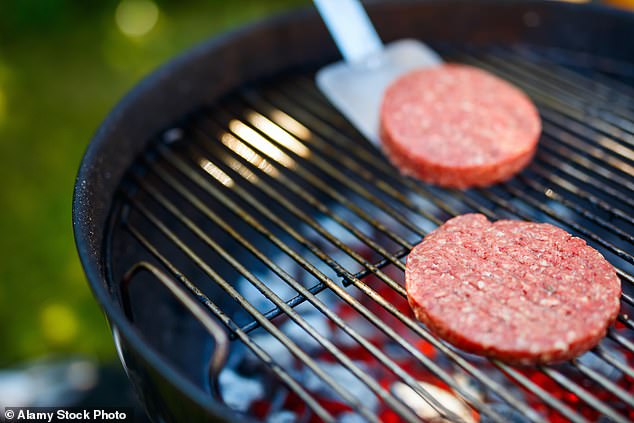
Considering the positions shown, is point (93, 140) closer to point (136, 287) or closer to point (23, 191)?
point (136, 287)

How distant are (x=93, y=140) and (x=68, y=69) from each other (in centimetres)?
185

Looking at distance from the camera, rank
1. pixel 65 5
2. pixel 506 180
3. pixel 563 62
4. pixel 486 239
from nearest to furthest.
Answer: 1. pixel 486 239
2. pixel 506 180
3. pixel 563 62
4. pixel 65 5

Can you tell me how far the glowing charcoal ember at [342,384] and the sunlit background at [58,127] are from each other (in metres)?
0.65

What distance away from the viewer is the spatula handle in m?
1.77

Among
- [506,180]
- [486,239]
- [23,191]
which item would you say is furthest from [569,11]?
[23,191]

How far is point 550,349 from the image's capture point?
3.46 feet

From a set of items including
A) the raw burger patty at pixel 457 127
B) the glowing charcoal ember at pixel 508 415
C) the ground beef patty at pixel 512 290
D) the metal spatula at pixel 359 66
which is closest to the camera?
the ground beef patty at pixel 512 290

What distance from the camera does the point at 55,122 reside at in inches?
112

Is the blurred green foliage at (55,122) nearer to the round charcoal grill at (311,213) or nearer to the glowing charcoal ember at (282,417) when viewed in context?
the round charcoal grill at (311,213)

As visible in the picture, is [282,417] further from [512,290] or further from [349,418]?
[512,290]

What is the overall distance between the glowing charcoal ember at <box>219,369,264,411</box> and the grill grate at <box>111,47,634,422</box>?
0.08m

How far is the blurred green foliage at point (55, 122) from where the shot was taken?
2.44m

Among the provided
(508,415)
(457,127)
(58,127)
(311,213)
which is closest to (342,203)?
(311,213)

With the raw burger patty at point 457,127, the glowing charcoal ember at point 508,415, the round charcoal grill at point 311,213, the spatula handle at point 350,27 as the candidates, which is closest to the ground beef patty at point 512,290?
the round charcoal grill at point 311,213
